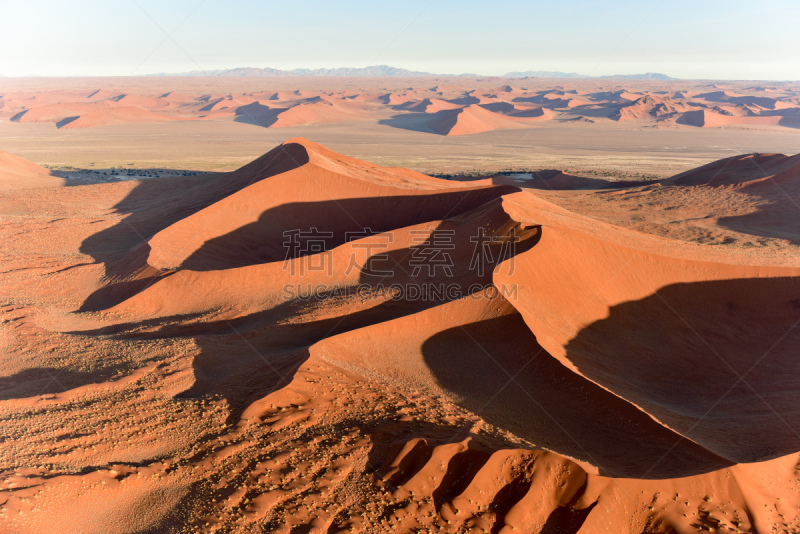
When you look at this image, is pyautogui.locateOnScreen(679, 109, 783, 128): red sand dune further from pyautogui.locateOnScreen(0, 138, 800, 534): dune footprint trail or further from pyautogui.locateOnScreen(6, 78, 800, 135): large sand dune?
pyautogui.locateOnScreen(0, 138, 800, 534): dune footprint trail

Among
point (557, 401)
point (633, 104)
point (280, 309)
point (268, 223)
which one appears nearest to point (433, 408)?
point (557, 401)

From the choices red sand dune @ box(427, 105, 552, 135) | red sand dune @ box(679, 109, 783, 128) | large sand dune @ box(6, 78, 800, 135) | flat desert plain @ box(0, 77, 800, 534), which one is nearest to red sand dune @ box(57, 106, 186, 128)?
large sand dune @ box(6, 78, 800, 135)

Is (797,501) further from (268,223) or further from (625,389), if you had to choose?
(268,223)

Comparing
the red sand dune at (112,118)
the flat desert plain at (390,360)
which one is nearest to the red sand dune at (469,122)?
the flat desert plain at (390,360)

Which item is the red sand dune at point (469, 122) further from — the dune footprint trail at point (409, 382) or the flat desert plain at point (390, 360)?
the dune footprint trail at point (409, 382)

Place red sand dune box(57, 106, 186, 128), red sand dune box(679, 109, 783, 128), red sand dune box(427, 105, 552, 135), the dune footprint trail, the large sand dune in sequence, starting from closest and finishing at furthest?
the dune footprint trail → red sand dune box(427, 105, 552, 135) → red sand dune box(57, 106, 186, 128) → the large sand dune → red sand dune box(679, 109, 783, 128)

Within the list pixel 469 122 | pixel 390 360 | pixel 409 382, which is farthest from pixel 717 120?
pixel 409 382
